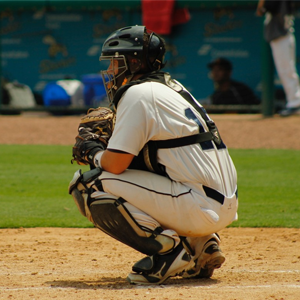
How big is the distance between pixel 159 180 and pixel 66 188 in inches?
130

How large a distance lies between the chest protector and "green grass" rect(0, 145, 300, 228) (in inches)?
72.2

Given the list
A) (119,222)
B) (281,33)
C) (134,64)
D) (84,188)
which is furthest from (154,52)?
(281,33)

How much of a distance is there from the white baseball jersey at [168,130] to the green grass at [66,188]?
1.90m

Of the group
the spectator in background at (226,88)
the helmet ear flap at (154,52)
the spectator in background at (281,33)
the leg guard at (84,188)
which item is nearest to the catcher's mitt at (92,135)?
the leg guard at (84,188)

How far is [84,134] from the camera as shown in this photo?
3.50m

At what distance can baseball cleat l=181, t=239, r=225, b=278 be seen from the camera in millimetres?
3328

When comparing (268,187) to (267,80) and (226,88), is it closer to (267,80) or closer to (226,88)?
(267,80)

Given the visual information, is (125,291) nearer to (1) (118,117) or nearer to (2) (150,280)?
(2) (150,280)

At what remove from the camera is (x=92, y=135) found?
11.4ft

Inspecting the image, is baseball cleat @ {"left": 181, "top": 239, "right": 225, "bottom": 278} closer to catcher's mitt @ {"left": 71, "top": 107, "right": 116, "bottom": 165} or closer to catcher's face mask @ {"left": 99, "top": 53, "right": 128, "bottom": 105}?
catcher's mitt @ {"left": 71, "top": 107, "right": 116, "bottom": 165}

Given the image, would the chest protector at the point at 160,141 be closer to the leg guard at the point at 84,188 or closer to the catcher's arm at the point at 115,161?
the catcher's arm at the point at 115,161

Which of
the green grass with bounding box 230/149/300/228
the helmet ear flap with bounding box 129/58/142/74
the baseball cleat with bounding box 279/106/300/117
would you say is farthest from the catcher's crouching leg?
the baseball cleat with bounding box 279/106/300/117

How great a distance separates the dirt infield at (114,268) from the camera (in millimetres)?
2947

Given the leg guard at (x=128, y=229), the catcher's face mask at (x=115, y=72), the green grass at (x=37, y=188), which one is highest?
the catcher's face mask at (x=115, y=72)
